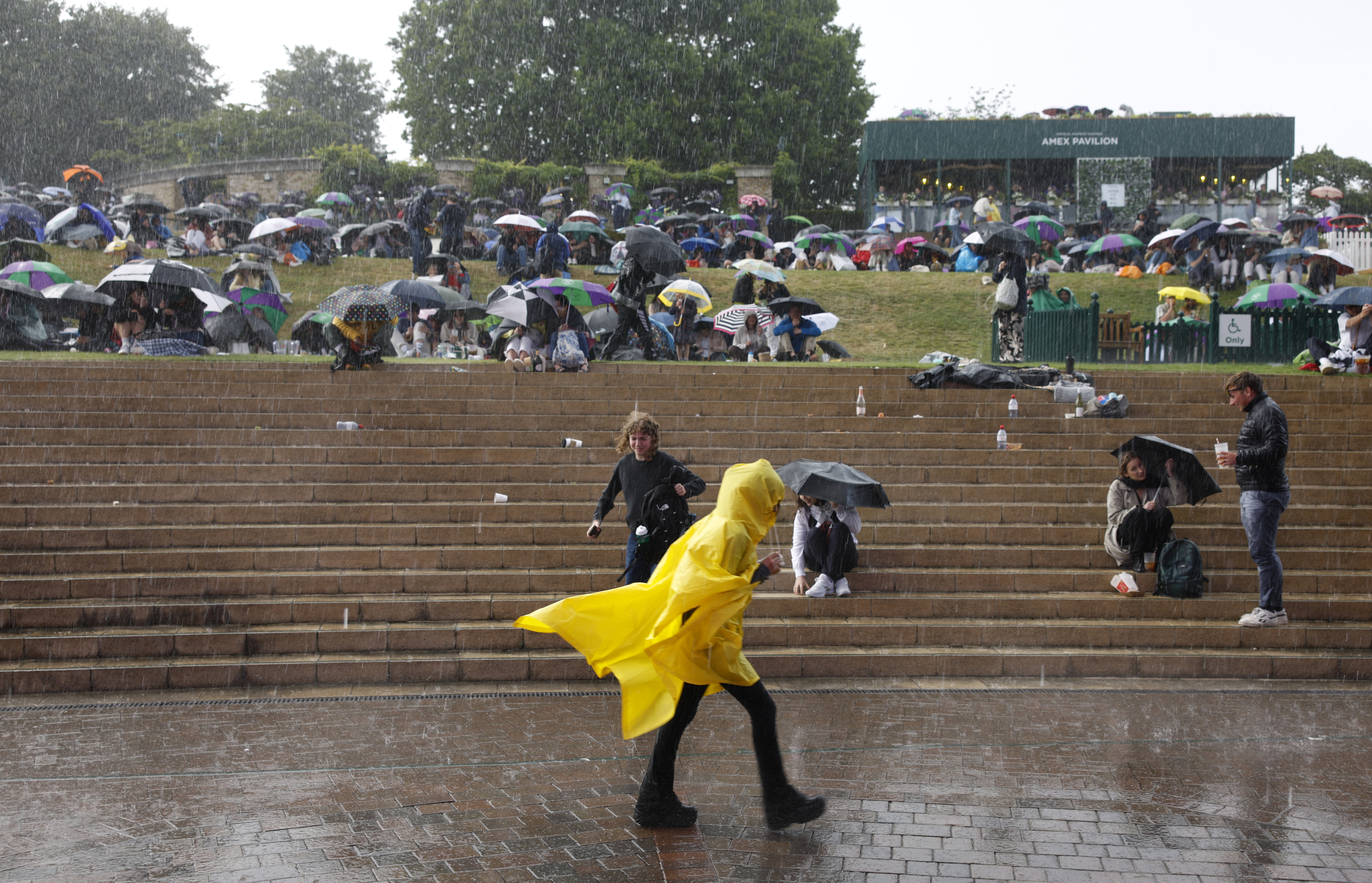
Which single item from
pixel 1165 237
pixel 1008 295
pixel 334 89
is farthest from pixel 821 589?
pixel 334 89

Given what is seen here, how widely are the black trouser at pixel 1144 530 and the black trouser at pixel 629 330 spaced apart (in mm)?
7193

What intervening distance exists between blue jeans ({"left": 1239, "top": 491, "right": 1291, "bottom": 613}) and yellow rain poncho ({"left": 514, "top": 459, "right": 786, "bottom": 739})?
459cm

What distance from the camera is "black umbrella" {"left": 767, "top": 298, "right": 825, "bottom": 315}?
14945 millimetres

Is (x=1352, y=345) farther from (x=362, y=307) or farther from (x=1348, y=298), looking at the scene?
(x=362, y=307)

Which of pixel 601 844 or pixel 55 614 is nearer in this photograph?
pixel 601 844

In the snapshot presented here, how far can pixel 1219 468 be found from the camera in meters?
10.9

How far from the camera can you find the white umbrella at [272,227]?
21.0m

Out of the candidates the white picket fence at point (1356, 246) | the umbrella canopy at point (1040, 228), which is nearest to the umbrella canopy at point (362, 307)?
the umbrella canopy at point (1040, 228)

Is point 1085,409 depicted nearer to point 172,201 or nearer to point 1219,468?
point 1219,468

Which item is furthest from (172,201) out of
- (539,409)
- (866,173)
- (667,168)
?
(539,409)

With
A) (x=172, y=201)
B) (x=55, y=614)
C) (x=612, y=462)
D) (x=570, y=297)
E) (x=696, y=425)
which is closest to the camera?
(x=55, y=614)

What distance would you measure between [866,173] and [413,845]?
3213 centimetres

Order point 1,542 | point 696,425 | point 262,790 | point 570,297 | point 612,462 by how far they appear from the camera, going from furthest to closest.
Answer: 1. point 570,297
2. point 696,425
3. point 612,462
4. point 1,542
5. point 262,790

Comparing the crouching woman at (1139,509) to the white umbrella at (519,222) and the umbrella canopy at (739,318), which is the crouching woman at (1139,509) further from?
the white umbrella at (519,222)
